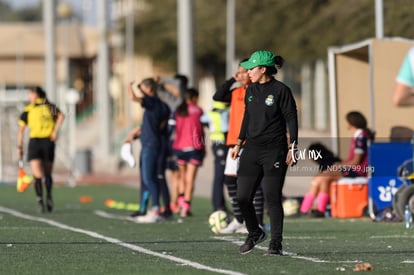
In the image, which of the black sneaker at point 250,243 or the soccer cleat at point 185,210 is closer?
the black sneaker at point 250,243

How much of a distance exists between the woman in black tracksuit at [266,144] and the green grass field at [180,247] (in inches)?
12.7

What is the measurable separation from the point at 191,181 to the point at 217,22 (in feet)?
144

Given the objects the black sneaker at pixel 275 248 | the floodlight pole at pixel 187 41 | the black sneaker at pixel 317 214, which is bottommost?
the black sneaker at pixel 317 214

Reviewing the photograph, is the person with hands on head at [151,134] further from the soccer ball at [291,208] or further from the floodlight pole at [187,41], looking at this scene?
the floodlight pole at [187,41]

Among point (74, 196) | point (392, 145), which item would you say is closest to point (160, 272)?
point (392, 145)

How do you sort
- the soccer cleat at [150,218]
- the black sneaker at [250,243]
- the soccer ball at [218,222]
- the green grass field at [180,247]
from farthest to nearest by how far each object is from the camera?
the soccer cleat at [150,218], the soccer ball at [218,222], the black sneaker at [250,243], the green grass field at [180,247]

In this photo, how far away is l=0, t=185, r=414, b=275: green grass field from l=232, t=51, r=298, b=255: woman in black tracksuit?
0.32m

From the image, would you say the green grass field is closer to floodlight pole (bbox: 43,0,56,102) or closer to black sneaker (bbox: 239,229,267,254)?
black sneaker (bbox: 239,229,267,254)

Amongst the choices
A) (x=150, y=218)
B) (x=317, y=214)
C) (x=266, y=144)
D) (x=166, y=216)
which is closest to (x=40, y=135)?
(x=166, y=216)

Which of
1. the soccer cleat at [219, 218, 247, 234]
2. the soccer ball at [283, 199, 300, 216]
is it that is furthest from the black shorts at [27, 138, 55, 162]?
the soccer cleat at [219, 218, 247, 234]

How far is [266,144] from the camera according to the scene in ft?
48.8

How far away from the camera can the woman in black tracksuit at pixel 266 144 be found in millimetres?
14781

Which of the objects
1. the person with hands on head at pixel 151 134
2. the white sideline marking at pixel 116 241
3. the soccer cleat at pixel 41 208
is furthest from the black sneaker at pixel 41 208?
the person with hands on head at pixel 151 134

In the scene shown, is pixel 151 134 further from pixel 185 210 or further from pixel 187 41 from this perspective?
pixel 187 41
